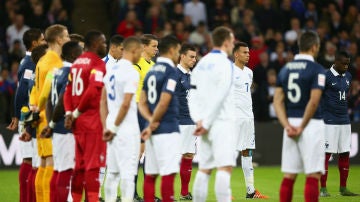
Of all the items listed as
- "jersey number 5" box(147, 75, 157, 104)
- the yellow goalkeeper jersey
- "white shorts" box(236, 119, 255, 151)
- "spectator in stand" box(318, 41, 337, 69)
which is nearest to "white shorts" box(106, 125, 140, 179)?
"jersey number 5" box(147, 75, 157, 104)

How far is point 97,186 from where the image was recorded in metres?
10.5

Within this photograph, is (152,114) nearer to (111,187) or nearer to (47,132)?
(111,187)

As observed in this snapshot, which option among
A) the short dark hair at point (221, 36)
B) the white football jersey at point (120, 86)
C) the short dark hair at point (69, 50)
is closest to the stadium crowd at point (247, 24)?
the short dark hair at point (69, 50)

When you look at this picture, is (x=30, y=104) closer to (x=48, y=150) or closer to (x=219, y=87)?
(x=48, y=150)

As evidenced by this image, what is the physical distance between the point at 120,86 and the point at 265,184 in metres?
6.61

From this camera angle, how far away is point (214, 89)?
10.1 metres

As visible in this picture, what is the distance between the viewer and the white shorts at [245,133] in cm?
1380

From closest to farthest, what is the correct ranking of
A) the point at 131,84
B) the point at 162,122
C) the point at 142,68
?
1. the point at 131,84
2. the point at 162,122
3. the point at 142,68

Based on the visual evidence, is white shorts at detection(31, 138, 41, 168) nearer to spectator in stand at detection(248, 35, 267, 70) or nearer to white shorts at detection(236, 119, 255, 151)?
white shorts at detection(236, 119, 255, 151)

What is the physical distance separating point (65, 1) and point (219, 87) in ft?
45.4

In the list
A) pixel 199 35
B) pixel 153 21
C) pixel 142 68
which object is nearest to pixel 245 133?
pixel 142 68

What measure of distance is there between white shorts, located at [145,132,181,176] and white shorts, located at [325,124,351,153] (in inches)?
187

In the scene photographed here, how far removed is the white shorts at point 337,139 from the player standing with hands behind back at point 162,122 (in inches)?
186

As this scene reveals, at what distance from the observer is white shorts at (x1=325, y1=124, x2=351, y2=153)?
1441 centimetres
